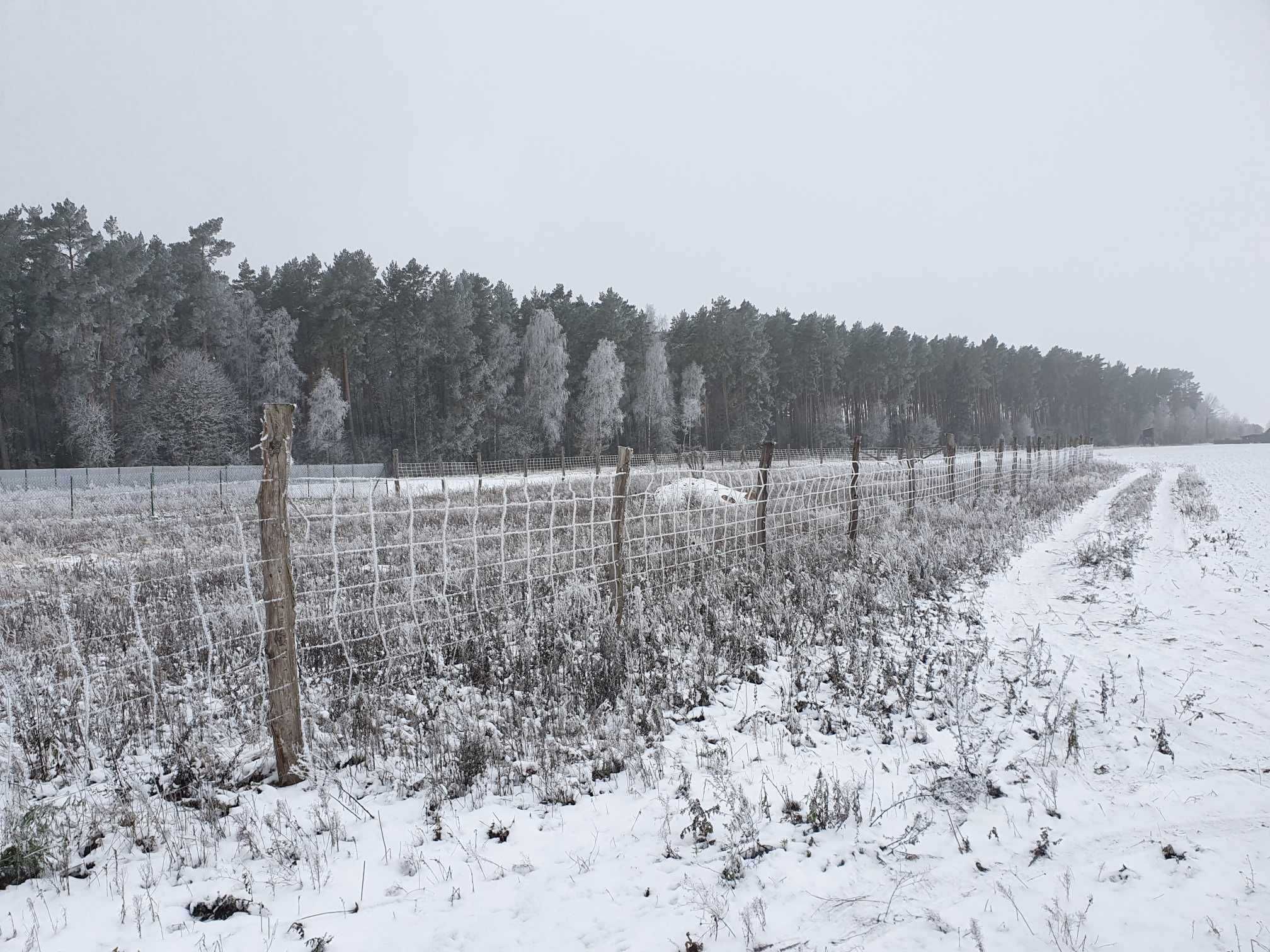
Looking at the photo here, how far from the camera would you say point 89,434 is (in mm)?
36531

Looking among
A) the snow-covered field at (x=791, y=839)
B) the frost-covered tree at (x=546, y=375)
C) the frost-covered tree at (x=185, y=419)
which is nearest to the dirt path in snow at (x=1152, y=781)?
the snow-covered field at (x=791, y=839)

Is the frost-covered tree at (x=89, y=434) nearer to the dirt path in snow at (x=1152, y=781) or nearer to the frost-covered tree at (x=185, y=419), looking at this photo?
the frost-covered tree at (x=185, y=419)

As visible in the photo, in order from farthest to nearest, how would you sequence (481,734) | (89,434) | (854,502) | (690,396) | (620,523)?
(690,396), (89,434), (854,502), (620,523), (481,734)

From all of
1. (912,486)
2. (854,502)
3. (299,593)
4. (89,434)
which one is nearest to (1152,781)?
(854,502)

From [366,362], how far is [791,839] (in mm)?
51782

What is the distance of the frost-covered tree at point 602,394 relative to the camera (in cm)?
4925

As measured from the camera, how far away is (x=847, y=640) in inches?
241

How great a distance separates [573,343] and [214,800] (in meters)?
53.4

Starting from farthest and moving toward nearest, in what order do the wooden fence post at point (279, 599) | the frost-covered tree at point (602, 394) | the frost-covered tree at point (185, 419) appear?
the frost-covered tree at point (602, 394)
the frost-covered tree at point (185, 419)
the wooden fence post at point (279, 599)

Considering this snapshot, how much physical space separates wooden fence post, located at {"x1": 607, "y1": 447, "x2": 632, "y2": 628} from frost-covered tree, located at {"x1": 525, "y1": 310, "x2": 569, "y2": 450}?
4212 centimetres

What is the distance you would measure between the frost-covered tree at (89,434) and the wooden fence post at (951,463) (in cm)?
4330

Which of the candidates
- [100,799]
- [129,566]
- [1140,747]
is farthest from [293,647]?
[129,566]

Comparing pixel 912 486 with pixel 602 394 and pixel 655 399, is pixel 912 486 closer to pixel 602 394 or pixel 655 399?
pixel 602 394

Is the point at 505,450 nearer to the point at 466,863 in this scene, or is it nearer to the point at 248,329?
the point at 248,329
